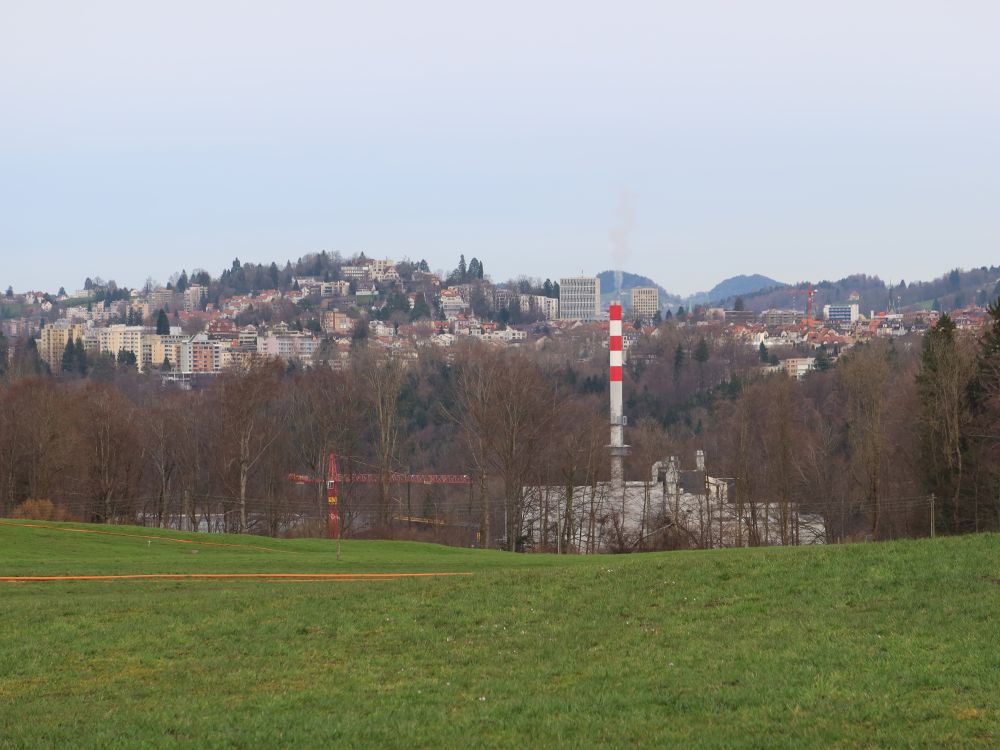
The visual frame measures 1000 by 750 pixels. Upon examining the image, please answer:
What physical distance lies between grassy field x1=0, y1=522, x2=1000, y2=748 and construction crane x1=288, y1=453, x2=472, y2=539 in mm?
31979

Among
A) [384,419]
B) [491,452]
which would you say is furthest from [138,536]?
[384,419]

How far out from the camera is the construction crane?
6097 centimetres

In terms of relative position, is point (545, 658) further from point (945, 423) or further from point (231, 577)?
point (945, 423)

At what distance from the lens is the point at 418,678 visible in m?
13.0

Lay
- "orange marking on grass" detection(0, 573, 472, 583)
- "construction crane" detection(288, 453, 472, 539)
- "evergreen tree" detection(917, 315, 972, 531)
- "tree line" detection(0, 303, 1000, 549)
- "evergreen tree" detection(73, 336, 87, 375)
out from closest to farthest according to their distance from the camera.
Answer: "orange marking on grass" detection(0, 573, 472, 583)
"evergreen tree" detection(917, 315, 972, 531)
"tree line" detection(0, 303, 1000, 549)
"construction crane" detection(288, 453, 472, 539)
"evergreen tree" detection(73, 336, 87, 375)

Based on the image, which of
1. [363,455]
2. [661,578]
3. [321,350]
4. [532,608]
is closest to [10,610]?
[532,608]

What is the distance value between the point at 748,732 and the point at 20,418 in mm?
61474

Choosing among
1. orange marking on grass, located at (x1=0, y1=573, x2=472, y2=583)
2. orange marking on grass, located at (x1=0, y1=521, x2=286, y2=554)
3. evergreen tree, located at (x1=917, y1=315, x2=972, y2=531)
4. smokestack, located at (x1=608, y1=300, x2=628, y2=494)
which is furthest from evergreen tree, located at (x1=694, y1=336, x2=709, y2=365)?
orange marking on grass, located at (x1=0, y1=573, x2=472, y2=583)

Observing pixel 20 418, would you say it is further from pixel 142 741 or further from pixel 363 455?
pixel 142 741

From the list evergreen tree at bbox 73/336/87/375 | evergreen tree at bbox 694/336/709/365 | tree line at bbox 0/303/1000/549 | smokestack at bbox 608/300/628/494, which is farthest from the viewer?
evergreen tree at bbox 73/336/87/375

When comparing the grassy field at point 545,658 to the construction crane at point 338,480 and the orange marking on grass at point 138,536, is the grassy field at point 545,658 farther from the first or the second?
the construction crane at point 338,480

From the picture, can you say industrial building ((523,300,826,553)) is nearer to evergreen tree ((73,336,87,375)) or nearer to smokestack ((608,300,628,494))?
smokestack ((608,300,628,494))

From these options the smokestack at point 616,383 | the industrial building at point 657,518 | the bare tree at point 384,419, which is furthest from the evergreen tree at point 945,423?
the smokestack at point 616,383

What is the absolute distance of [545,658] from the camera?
13.7 meters
